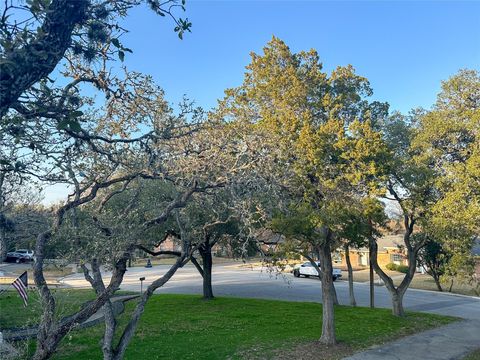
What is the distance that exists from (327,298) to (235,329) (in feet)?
11.6

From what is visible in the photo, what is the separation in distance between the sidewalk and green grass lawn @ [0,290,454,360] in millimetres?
465

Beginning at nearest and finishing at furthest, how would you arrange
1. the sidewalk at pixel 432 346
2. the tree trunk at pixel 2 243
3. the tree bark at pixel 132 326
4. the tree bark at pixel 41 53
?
the tree bark at pixel 41 53 < the tree trunk at pixel 2 243 < the tree bark at pixel 132 326 < the sidewalk at pixel 432 346

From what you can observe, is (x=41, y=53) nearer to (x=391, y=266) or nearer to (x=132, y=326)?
(x=132, y=326)

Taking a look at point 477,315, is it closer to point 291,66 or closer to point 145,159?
point 291,66

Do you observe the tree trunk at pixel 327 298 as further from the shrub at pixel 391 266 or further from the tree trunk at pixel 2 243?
the shrub at pixel 391 266

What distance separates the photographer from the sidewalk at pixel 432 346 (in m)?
11.5

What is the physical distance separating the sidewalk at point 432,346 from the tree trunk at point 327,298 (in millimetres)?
985

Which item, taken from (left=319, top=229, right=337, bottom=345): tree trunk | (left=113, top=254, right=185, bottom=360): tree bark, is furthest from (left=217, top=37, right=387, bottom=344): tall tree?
(left=113, top=254, right=185, bottom=360): tree bark

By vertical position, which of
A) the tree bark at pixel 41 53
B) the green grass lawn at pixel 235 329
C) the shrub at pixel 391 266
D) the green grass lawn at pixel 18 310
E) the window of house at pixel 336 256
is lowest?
the green grass lawn at pixel 235 329

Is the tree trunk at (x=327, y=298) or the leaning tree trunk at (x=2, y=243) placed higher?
the leaning tree trunk at (x=2, y=243)

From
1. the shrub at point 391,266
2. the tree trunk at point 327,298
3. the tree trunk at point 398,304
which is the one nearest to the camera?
the tree trunk at point 327,298

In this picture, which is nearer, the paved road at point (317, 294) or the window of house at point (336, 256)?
the window of house at point (336, 256)

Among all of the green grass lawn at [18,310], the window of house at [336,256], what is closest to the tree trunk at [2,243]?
the green grass lawn at [18,310]

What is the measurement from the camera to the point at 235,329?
14164 millimetres
